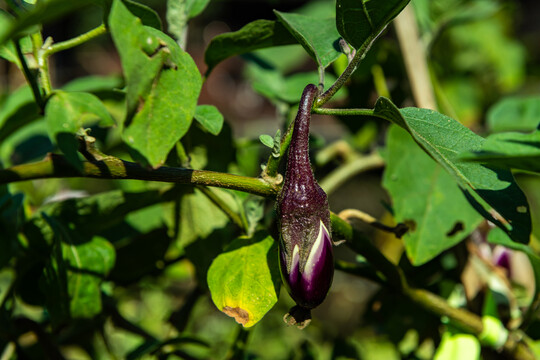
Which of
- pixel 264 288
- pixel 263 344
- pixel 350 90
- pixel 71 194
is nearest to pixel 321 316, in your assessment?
pixel 263 344

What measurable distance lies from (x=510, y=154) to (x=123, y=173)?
0.67 feet

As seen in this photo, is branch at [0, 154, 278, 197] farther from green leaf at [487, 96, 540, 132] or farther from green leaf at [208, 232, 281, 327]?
green leaf at [487, 96, 540, 132]

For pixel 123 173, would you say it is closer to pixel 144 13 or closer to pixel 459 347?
pixel 144 13

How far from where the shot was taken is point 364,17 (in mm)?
328

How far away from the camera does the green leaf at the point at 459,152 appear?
0.31 m

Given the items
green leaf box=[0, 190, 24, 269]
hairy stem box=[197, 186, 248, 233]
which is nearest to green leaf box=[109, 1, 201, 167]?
hairy stem box=[197, 186, 248, 233]

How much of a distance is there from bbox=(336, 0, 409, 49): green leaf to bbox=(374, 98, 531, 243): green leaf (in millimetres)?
47

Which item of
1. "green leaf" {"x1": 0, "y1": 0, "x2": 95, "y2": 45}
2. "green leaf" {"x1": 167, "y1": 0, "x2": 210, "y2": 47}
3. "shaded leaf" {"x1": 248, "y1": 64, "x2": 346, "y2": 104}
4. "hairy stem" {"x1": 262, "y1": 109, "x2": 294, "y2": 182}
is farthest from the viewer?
"shaded leaf" {"x1": 248, "y1": 64, "x2": 346, "y2": 104}

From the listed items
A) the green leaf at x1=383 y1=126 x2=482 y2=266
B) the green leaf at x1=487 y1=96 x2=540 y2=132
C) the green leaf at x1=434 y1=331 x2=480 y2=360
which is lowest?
the green leaf at x1=434 y1=331 x2=480 y2=360

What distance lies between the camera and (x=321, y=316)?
1924 millimetres

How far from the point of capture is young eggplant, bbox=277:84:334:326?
31 centimetres

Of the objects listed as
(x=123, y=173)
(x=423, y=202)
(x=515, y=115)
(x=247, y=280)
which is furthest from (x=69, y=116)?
(x=515, y=115)

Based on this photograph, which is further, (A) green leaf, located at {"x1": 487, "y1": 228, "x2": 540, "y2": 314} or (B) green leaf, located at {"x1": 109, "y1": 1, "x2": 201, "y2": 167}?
(A) green leaf, located at {"x1": 487, "y1": 228, "x2": 540, "y2": 314}

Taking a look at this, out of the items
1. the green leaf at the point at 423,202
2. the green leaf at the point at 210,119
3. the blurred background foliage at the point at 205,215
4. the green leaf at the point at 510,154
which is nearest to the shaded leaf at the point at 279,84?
the blurred background foliage at the point at 205,215
